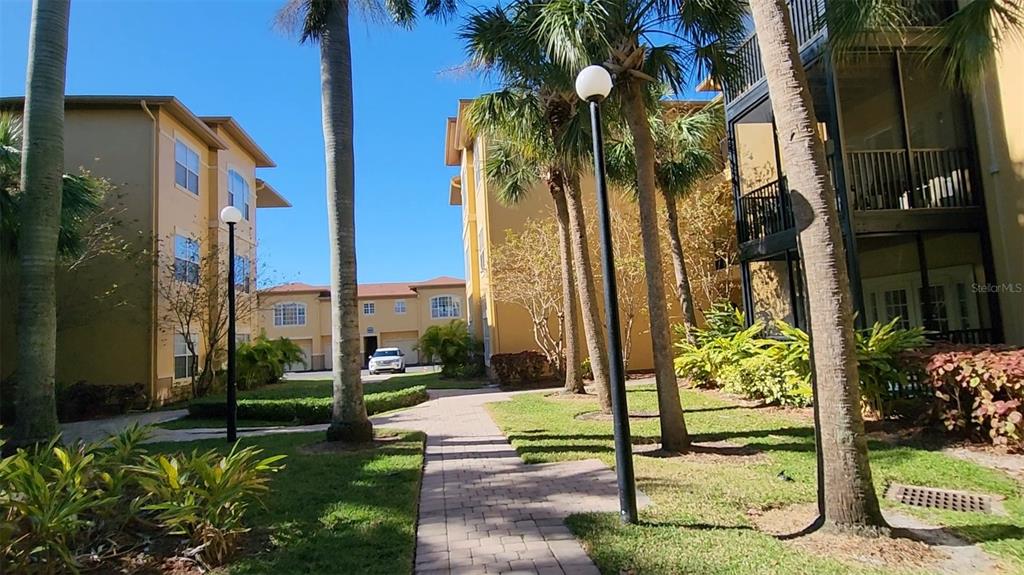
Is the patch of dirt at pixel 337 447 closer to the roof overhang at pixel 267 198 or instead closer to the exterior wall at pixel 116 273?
A: the exterior wall at pixel 116 273

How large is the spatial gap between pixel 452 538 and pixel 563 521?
98 centimetres

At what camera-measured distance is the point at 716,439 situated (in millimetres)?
8414

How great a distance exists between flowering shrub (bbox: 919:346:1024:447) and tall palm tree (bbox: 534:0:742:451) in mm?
3369

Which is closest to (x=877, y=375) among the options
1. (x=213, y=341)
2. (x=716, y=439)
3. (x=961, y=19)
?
(x=716, y=439)

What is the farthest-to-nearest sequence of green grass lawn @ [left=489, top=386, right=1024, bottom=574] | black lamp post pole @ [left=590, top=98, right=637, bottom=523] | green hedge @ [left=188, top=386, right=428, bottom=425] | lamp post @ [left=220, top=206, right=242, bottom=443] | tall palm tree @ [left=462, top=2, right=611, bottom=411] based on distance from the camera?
1. green hedge @ [left=188, top=386, right=428, bottom=425]
2. lamp post @ [left=220, top=206, right=242, bottom=443]
3. tall palm tree @ [left=462, top=2, right=611, bottom=411]
4. black lamp post pole @ [left=590, top=98, right=637, bottom=523]
5. green grass lawn @ [left=489, top=386, right=1024, bottom=574]

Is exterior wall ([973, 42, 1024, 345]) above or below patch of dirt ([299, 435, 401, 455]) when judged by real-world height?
above

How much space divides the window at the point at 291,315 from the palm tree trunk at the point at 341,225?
40.7 meters

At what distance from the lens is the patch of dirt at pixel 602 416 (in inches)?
418

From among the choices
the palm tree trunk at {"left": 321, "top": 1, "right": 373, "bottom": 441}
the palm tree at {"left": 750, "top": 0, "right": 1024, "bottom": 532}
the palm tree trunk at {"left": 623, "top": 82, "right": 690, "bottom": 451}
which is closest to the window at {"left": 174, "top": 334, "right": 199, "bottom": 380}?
the palm tree trunk at {"left": 321, "top": 1, "right": 373, "bottom": 441}

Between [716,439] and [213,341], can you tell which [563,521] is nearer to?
[716,439]

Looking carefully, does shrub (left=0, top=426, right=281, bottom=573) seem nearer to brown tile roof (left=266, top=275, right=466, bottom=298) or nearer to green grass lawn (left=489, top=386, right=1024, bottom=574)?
green grass lawn (left=489, top=386, right=1024, bottom=574)

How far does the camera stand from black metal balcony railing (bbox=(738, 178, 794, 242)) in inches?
481

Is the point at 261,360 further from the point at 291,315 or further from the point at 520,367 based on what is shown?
the point at 291,315

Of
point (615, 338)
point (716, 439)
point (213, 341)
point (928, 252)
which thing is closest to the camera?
point (615, 338)
